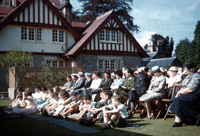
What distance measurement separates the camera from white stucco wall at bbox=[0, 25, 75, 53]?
18172mm

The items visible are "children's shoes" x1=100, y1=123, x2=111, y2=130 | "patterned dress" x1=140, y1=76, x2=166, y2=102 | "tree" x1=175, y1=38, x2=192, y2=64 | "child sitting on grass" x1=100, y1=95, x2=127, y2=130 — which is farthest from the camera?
"tree" x1=175, y1=38, x2=192, y2=64

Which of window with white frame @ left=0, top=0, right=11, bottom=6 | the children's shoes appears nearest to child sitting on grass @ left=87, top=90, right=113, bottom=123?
the children's shoes

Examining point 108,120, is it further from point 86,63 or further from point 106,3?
point 106,3

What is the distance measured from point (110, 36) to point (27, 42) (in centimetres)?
648

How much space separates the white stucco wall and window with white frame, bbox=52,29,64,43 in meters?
0.35

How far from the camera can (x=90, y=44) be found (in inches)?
762

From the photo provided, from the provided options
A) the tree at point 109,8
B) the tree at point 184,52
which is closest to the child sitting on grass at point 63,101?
the tree at point 109,8

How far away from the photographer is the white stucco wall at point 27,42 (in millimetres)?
18172

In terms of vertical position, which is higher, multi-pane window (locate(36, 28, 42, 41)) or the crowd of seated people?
multi-pane window (locate(36, 28, 42, 41))

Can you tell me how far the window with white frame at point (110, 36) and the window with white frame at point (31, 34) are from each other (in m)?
4.81

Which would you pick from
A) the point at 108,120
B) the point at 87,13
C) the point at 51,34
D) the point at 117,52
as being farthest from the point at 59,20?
the point at 108,120

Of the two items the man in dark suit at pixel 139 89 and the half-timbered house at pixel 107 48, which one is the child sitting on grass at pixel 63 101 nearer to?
the man in dark suit at pixel 139 89

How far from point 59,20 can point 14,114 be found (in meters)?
12.2

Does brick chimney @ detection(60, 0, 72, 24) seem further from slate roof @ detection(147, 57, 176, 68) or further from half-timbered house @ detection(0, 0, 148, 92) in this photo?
slate roof @ detection(147, 57, 176, 68)
